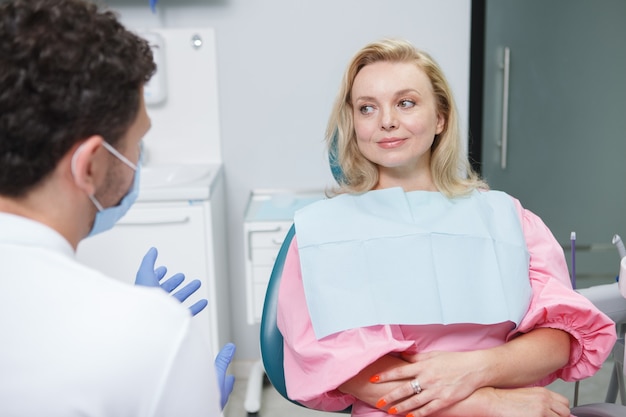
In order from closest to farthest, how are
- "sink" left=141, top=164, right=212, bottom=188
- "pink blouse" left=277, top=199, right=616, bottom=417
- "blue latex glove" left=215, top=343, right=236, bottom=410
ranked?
"blue latex glove" left=215, top=343, right=236, bottom=410
"pink blouse" left=277, top=199, right=616, bottom=417
"sink" left=141, top=164, right=212, bottom=188

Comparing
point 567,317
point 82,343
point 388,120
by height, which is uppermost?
point 388,120

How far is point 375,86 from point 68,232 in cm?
77

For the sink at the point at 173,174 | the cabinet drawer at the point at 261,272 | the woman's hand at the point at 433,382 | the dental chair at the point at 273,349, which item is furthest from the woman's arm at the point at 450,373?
the sink at the point at 173,174

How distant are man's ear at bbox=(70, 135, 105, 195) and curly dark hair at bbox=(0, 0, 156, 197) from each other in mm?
12

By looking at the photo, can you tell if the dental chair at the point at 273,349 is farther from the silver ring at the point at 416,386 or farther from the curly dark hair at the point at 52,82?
the curly dark hair at the point at 52,82

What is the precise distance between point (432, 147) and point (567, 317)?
1.57 feet

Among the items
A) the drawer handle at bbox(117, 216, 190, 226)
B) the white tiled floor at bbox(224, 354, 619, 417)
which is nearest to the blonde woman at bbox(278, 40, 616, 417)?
the drawer handle at bbox(117, 216, 190, 226)

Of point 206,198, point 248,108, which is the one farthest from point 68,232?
point 248,108

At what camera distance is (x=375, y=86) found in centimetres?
139

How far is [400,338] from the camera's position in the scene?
1.28 metres

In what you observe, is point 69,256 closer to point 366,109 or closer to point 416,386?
point 416,386

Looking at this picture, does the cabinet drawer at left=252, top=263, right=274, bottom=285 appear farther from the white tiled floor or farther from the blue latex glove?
the blue latex glove

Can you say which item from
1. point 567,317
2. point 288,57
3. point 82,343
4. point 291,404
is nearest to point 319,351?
point 567,317

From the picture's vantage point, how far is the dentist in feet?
2.32
